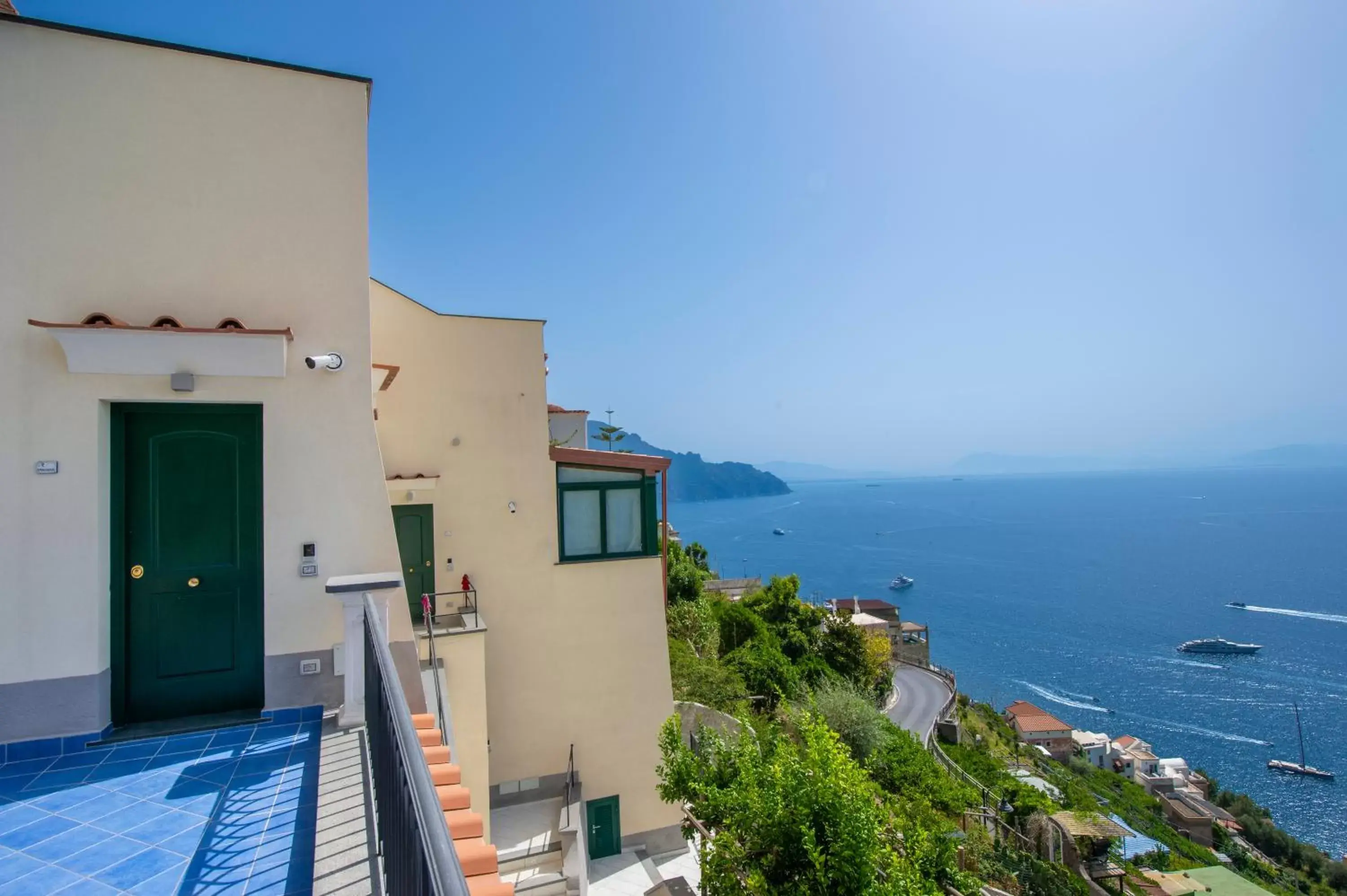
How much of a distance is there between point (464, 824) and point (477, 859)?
0.27 m

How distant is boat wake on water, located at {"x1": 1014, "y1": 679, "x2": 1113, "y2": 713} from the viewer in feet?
155

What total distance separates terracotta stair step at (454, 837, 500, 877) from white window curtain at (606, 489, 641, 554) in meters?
8.50

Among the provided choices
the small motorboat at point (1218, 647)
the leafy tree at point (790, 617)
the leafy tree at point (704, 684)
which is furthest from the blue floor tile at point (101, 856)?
the small motorboat at point (1218, 647)

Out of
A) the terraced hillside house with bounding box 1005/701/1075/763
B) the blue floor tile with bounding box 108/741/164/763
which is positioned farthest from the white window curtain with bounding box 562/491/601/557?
the terraced hillside house with bounding box 1005/701/1075/763

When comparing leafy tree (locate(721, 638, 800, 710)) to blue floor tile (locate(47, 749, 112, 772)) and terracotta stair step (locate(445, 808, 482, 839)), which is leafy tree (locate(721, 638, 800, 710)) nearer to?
blue floor tile (locate(47, 749, 112, 772))

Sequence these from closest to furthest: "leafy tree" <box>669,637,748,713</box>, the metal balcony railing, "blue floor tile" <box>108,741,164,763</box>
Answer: the metal balcony railing < "blue floor tile" <box>108,741,164,763</box> < "leafy tree" <box>669,637,748,713</box>

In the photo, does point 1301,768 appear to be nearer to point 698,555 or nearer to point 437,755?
point 698,555

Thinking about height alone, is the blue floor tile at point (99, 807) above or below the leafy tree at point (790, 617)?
above

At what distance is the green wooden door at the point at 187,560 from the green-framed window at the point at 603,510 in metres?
6.56

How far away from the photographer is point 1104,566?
9512cm

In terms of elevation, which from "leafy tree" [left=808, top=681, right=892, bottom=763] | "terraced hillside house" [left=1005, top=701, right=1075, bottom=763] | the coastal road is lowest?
"terraced hillside house" [left=1005, top=701, right=1075, bottom=763]

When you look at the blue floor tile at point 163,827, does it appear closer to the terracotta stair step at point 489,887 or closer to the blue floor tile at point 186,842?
the blue floor tile at point 186,842

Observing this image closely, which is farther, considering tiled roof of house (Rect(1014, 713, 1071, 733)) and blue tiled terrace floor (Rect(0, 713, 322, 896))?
tiled roof of house (Rect(1014, 713, 1071, 733))

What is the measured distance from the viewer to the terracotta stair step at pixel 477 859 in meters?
2.44
